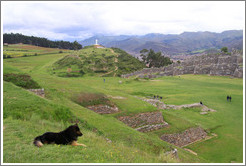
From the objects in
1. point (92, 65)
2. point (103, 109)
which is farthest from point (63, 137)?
point (92, 65)

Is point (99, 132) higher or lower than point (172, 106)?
higher

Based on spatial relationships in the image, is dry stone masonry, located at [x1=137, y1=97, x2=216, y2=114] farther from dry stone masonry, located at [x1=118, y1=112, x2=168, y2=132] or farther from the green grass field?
dry stone masonry, located at [x1=118, y1=112, x2=168, y2=132]

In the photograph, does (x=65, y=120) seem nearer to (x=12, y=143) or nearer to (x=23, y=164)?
(x=12, y=143)

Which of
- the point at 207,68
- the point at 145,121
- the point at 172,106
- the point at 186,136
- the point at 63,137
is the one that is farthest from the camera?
the point at 207,68

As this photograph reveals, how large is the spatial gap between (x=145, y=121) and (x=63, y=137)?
1386 centimetres

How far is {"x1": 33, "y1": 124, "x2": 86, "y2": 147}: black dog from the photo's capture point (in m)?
6.80

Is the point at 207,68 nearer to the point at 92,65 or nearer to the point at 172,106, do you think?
the point at 92,65

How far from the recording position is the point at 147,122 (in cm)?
1980

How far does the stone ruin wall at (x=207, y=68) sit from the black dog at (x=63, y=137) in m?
65.0

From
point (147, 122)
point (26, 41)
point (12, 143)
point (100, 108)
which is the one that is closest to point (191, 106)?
point (147, 122)

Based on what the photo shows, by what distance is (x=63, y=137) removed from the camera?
7016mm

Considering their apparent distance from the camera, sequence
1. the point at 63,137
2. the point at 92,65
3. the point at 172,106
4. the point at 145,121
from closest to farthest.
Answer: the point at 63,137 → the point at 145,121 → the point at 172,106 → the point at 92,65

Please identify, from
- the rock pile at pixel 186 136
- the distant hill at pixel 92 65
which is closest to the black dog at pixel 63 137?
the rock pile at pixel 186 136

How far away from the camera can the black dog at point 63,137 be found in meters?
6.80
